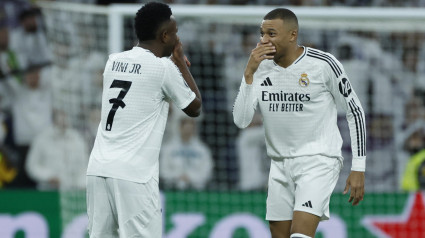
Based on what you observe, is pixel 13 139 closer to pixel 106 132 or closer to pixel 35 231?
pixel 35 231

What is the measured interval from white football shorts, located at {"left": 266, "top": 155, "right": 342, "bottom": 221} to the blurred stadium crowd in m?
3.63

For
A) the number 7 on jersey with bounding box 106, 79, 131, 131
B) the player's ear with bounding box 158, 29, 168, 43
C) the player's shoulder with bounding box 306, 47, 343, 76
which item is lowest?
the number 7 on jersey with bounding box 106, 79, 131, 131

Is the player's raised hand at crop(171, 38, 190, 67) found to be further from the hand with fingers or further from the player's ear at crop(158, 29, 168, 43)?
the hand with fingers

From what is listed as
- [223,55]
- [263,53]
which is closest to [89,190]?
[263,53]

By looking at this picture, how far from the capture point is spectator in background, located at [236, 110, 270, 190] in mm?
10414

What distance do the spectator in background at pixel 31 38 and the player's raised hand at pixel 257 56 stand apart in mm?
6200

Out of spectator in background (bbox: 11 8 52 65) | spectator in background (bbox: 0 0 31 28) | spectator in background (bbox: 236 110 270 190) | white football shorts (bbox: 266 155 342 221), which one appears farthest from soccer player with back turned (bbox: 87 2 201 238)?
spectator in background (bbox: 0 0 31 28)

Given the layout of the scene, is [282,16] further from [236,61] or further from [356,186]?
[236,61]

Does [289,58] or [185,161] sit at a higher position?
[289,58]

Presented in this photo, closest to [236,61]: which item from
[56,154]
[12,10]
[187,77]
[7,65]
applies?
[56,154]

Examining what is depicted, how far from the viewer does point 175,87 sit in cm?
589

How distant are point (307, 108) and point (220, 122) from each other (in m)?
4.20

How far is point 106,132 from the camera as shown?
229 inches

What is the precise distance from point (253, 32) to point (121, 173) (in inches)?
217
